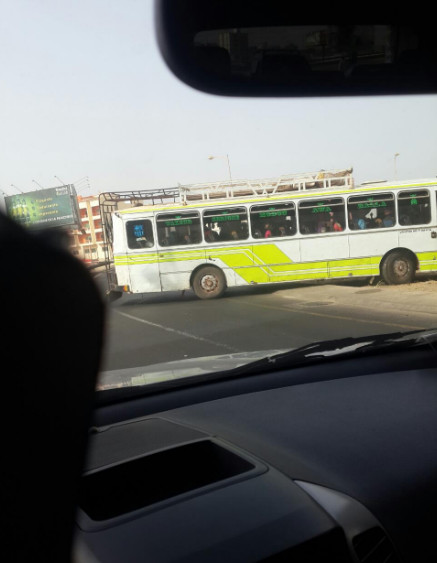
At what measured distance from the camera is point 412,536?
2.01 meters

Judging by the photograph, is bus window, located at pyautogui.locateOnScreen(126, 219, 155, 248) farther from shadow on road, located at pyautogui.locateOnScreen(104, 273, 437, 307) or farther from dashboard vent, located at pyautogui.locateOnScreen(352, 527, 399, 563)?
dashboard vent, located at pyautogui.locateOnScreen(352, 527, 399, 563)

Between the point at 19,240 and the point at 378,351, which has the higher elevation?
the point at 19,240

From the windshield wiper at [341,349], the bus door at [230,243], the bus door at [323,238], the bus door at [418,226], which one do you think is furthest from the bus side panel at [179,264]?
the windshield wiper at [341,349]

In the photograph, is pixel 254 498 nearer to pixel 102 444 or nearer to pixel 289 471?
pixel 289 471

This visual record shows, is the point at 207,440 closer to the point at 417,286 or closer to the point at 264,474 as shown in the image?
the point at 264,474

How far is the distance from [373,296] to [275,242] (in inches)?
134

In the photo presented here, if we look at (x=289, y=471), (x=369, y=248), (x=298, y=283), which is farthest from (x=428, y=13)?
(x=298, y=283)

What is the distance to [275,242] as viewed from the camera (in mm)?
15039

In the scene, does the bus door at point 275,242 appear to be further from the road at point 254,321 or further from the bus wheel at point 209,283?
the bus wheel at point 209,283

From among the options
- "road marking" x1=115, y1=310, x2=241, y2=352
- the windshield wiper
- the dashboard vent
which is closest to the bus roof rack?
"road marking" x1=115, y1=310, x2=241, y2=352

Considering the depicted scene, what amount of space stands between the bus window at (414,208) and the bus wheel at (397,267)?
92cm

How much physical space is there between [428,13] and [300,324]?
23.8 ft

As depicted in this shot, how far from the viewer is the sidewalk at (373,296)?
11.0 meters

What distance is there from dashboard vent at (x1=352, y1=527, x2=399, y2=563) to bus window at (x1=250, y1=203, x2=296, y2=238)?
525 inches
